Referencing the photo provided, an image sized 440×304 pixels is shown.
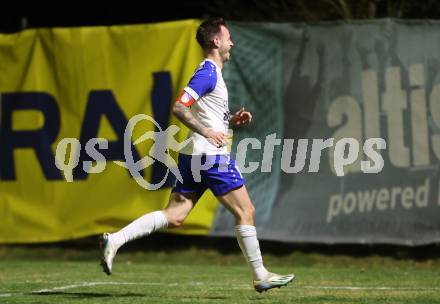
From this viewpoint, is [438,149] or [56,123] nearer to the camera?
[438,149]

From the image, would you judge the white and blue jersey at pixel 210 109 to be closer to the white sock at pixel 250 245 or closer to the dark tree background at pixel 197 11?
the white sock at pixel 250 245

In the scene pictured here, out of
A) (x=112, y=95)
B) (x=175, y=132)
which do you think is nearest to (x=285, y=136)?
(x=175, y=132)

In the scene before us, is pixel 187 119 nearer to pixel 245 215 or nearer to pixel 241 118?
pixel 241 118

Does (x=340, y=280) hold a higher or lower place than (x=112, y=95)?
lower

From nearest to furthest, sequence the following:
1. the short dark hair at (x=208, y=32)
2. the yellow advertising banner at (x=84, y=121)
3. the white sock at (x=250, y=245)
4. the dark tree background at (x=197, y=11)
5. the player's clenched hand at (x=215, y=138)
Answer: the player's clenched hand at (x=215, y=138) < the white sock at (x=250, y=245) < the short dark hair at (x=208, y=32) < the yellow advertising banner at (x=84, y=121) < the dark tree background at (x=197, y=11)

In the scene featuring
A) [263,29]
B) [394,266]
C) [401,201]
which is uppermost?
[263,29]

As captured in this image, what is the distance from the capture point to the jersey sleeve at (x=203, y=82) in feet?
25.0

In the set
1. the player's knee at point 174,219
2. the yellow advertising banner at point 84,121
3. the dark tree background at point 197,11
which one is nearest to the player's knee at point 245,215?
the player's knee at point 174,219

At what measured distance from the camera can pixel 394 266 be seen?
445 inches

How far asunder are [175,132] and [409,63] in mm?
2618

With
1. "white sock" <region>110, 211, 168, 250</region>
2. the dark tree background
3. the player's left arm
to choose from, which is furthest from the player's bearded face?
the dark tree background

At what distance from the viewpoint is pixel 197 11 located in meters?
15.8

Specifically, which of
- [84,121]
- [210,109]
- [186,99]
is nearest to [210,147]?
[210,109]

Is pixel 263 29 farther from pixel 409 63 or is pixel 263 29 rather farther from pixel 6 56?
pixel 6 56
